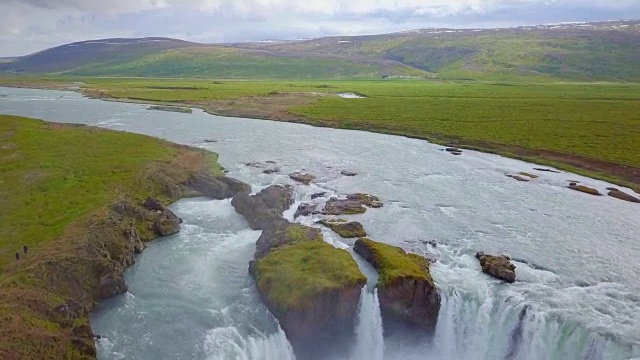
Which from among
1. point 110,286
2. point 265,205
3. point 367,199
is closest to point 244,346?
point 110,286

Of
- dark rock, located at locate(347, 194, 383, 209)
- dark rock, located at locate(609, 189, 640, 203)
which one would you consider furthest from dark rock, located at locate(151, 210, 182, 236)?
dark rock, located at locate(609, 189, 640, 203)

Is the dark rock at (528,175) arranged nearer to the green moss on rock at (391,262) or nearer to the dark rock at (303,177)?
the dark rock at (303,177)

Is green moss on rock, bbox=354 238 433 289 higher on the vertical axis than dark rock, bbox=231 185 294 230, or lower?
lower

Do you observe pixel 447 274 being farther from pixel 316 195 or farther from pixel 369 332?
pixel 316 195

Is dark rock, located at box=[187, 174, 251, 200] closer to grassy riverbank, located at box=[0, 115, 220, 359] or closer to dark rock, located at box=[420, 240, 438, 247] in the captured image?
grassy riverbank, located at box=[0, 115, 220, 359]

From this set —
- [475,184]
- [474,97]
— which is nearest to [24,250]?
[475,184]
